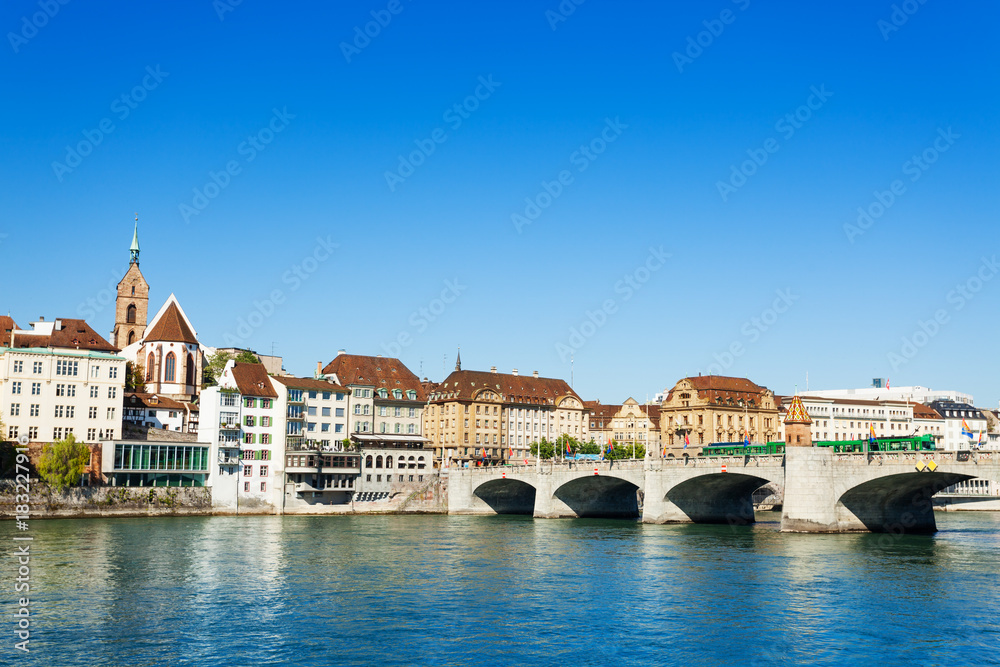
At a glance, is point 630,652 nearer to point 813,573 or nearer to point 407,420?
point 813,573

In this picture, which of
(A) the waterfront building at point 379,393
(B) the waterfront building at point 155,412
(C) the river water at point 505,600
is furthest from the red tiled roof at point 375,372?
(C) the river water at point 505,600

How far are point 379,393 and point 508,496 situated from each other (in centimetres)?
2621

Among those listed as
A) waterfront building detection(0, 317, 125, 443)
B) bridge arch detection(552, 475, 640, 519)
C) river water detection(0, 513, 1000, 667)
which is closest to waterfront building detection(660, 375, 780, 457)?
bridge arch detection(552, 475, 640, 519)

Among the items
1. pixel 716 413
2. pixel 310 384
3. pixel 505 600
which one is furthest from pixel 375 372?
pixel 505 600

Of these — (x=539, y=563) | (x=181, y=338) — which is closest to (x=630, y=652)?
(x=539, y=563)

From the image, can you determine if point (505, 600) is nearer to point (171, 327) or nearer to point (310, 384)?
point (310, 384)

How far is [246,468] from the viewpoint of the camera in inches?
4700

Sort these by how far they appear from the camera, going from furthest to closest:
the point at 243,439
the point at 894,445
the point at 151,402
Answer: the point at 151,402 → the point at 243,439 → the point at 894,445

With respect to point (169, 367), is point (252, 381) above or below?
below

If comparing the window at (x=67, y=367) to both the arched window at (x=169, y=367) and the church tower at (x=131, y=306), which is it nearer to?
the arched window at (x=169, y=367)

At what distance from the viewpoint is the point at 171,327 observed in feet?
475

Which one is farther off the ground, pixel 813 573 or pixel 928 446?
pixel 928 446

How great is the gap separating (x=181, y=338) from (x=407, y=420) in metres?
34.9

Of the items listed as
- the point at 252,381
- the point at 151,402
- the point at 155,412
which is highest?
the point at 252,381
